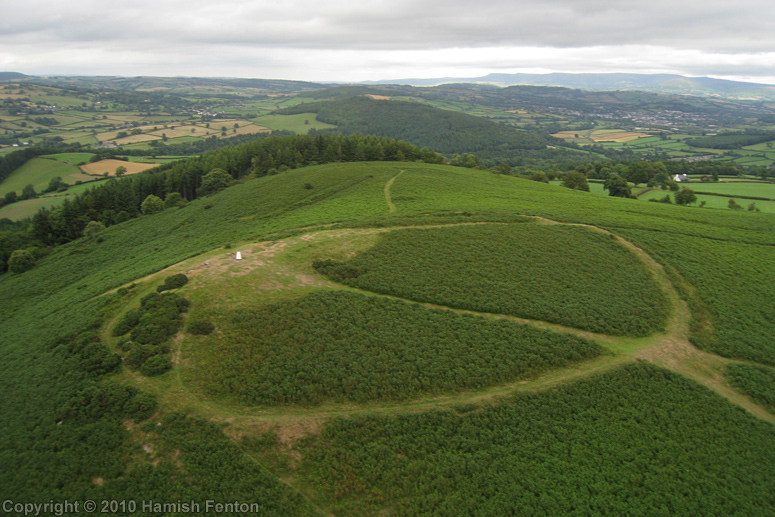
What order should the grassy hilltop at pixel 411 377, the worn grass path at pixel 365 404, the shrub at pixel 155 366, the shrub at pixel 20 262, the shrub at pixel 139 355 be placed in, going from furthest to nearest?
the shrub at pixel 20 262 → the shrub at pixel 139 355 → the shrub at pixel 155 366 → the worn grass path at pixel 365 404 → the grassy hilltop at pixel 411 377

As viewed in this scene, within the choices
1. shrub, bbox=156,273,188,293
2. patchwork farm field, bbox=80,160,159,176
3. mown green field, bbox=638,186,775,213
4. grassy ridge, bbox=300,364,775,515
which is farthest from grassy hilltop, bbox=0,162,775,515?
patchwork farm field, bbox=80,160,159,176

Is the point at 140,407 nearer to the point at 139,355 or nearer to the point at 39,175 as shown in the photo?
the point at 139,355

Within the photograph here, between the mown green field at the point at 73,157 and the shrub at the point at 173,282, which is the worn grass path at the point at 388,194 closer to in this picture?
the shrub at the point at 173,282

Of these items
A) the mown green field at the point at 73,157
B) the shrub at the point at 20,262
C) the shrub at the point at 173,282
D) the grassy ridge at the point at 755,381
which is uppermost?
the mown green field at the point at 73,157

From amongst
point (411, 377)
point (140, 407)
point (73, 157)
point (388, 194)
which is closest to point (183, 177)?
point (388, 194)

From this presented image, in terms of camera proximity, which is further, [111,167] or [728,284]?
[111,167]

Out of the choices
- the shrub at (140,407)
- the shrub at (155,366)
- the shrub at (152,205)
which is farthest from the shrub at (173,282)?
the shrub at (152,205)

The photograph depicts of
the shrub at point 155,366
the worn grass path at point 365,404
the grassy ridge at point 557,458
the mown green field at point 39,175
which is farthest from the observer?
the mown green field at point 39,175
